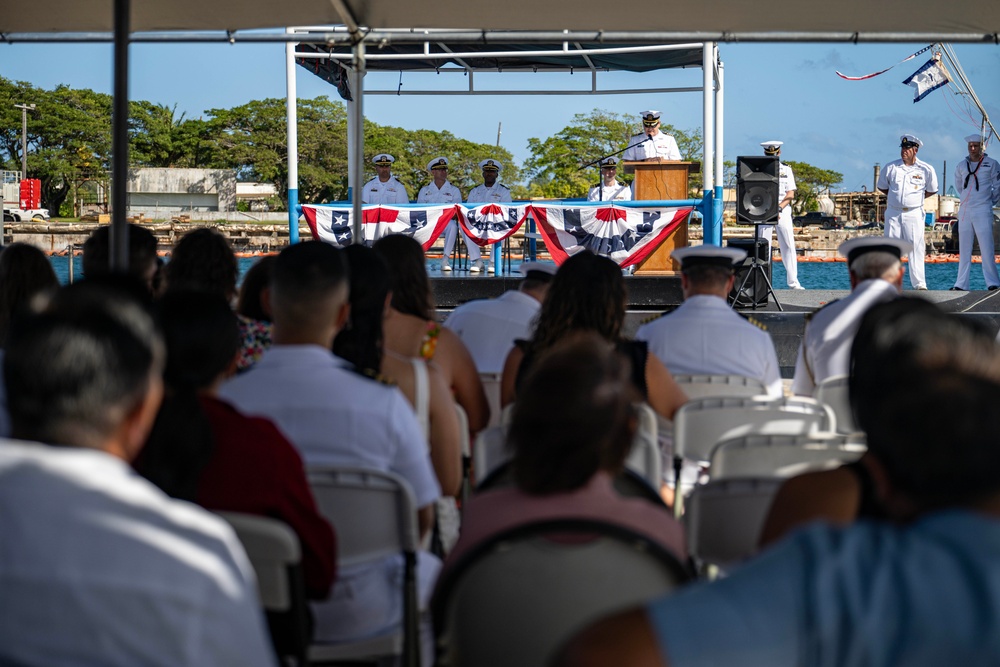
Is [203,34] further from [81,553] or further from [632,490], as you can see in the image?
[81,553]

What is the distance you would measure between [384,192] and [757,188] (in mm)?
5139

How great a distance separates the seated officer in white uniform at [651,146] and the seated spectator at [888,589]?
11.7 m

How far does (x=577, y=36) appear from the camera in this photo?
530 centimetres

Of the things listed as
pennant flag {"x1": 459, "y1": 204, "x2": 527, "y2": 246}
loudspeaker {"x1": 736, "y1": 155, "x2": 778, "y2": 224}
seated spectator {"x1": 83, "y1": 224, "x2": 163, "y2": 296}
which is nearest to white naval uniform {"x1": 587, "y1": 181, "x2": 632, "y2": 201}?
pennant flag {"x1": 459, "y1": 204, "x2": 527, "y2": 246}

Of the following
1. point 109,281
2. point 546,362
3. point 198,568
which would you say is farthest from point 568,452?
point 109,281

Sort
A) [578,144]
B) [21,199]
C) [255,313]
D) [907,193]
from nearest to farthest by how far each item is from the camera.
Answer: [255,313] → [907,193] → [21,199] → [578,144]

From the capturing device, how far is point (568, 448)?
5.19 ft

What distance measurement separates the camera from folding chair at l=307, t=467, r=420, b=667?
2.00 meters

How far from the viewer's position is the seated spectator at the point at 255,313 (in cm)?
325

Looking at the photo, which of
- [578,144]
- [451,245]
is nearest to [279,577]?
[451,245]

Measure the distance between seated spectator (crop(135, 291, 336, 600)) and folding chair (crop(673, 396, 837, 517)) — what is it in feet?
4.36

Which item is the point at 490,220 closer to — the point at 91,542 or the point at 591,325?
the point at 591,325

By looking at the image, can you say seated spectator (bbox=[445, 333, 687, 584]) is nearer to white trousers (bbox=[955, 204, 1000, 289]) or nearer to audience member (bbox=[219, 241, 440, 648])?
audience member (bbox=[219, 241, 440, 648])

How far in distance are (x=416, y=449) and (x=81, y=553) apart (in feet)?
3.64
